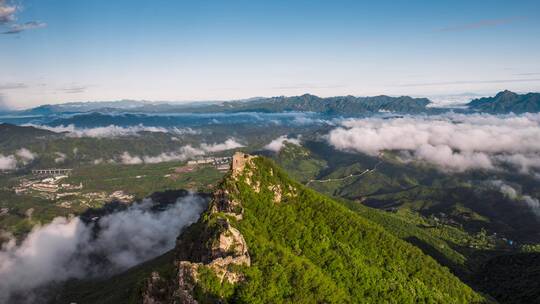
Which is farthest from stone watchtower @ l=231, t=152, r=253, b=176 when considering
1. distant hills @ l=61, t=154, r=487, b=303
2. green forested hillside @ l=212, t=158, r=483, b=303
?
green forested hillside @ l=212, t=158, r=483, b=303

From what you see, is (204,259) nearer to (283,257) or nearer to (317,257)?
(283,257)

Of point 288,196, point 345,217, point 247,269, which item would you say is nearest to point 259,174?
point 288,196

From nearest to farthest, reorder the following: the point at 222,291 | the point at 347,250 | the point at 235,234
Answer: the point at 222,291
the point at 235,234
the point at 347,250

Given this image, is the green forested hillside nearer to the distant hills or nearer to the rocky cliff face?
the distant hills

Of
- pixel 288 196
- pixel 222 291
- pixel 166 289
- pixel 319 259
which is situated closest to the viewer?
pixel 222 291

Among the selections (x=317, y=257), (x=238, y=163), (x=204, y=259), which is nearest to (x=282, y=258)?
(x=204, y=259)

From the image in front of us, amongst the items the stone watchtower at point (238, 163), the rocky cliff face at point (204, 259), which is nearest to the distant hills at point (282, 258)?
the rocky cliff face at point (204, 259)

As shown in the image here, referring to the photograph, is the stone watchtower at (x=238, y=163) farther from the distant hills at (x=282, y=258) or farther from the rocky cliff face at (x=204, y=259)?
the rocky cliff face at (x=204, y=259)

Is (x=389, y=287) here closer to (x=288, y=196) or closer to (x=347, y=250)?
(x=347, y=250)
